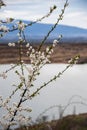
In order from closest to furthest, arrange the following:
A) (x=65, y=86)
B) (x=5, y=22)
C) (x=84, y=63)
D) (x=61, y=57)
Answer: (x=5, y=22)
(x=65, y=86)
(x=84, y=63)
(x=61, y=57)

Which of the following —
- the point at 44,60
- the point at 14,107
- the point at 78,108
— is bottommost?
the point at 78,108

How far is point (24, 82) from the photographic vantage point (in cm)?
506

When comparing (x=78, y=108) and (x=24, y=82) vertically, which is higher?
(x=24, y=82)

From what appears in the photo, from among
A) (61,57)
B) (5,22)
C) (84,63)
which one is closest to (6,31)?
(5,22)

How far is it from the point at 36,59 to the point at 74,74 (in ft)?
100

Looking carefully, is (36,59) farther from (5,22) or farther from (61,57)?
(61,57)

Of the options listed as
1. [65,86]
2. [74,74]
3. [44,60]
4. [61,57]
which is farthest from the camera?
[61,57]

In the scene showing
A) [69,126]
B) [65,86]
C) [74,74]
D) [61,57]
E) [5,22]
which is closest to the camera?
[5,22]

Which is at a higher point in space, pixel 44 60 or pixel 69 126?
pixel 44 60

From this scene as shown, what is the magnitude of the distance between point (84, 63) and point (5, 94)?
2589 cm

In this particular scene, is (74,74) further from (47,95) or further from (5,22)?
(5,22)

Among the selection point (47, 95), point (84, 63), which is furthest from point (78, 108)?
point (84, 63)

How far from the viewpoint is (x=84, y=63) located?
46438mm

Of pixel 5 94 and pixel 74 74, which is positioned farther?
pixel 74 74
